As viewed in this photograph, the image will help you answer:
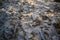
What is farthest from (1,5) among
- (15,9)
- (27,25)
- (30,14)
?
(27,25)

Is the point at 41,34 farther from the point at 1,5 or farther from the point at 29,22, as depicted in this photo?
the point at 1,5

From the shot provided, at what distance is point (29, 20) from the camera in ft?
8.11

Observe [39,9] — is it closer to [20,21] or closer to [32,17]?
[32,17]

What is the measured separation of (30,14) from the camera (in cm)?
263

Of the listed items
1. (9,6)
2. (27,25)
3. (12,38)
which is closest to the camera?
(12,38)

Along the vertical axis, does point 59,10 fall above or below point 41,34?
above

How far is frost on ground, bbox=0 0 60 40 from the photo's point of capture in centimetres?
213

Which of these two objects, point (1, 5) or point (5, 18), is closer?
point (5, 18)

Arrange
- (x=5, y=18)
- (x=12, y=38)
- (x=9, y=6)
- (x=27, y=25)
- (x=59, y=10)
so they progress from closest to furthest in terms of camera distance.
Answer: (x=12, y=38) → (x=27, y=25) → (x=5, y=18) → (x=59, y=10) → (x=9, y=6)

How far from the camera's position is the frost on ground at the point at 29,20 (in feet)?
6.98

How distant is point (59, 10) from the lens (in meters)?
2.70

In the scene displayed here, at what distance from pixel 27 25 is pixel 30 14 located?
0.37 metres

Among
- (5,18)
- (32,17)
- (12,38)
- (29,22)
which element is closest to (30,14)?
(32,17)

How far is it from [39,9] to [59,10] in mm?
411
